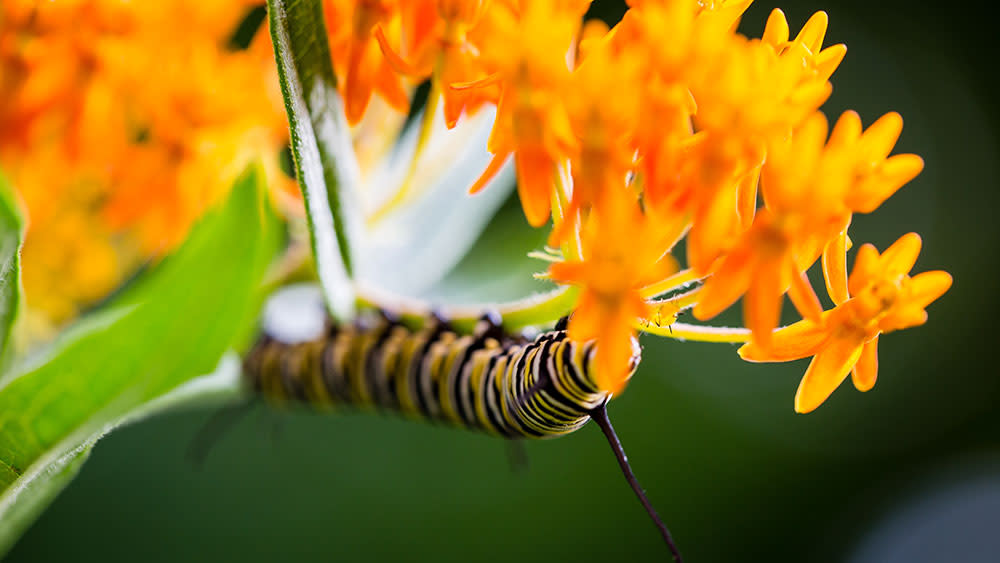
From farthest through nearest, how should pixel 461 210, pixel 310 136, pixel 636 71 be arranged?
pixel 461 210, pixel 310 136, pixel 636 71

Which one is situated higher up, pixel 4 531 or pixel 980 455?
pixel 4 531

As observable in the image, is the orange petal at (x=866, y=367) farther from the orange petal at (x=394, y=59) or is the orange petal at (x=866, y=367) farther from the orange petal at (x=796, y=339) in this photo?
the orange petal at (x=394, y=59)

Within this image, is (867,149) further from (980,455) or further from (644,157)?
(980,455)

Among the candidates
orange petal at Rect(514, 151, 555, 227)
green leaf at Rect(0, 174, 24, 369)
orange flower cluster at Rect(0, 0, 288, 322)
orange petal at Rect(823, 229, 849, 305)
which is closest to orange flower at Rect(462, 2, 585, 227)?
orange petal at Rect(514, 151, 555, 227)

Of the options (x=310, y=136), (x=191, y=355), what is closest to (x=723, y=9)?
(x=310, y=136)

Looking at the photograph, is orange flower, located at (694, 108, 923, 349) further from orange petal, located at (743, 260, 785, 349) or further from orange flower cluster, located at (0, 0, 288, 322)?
orange flower cluster, located at (0, 0, 288, 322)

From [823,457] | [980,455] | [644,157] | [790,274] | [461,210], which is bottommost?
[980,455]

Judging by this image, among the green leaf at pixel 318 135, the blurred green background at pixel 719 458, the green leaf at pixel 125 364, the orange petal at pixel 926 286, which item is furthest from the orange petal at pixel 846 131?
the blurred green background at pixel 719 458
